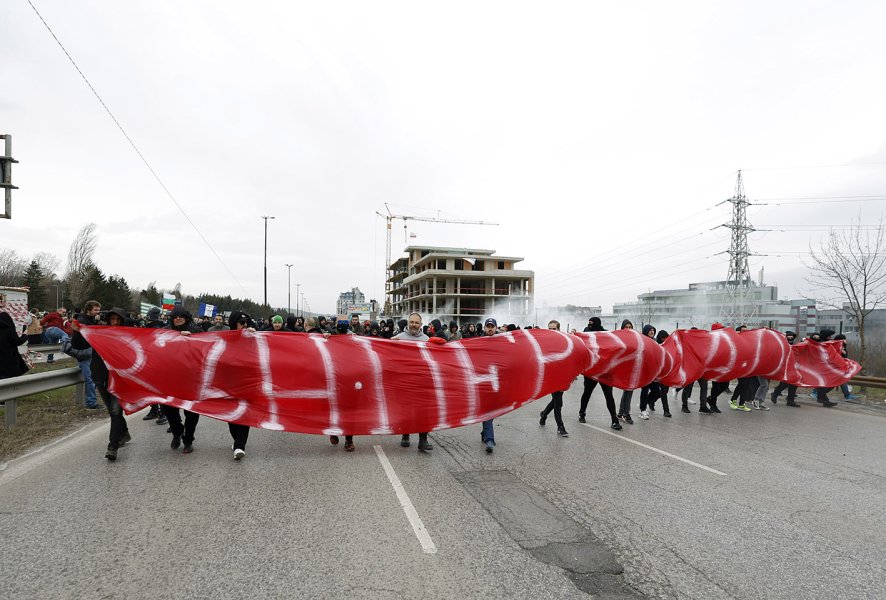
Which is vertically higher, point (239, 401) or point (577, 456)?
point (239, 401)

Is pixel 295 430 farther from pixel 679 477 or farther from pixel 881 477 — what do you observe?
pixel 881 477

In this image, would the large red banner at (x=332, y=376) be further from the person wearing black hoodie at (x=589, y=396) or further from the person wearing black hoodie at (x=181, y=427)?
the person wearing black hoodie at (x=589, y=396)

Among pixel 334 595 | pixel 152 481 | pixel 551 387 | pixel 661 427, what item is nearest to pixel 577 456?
pixel 551 387

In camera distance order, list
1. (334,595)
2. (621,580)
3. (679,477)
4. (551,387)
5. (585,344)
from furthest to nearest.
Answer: (585,344) → (551,387) → (679,477) → (621,580) → (334,595)

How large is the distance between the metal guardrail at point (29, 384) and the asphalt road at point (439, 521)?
3.47 feet

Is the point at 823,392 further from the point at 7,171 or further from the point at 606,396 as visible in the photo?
the point at 7,171

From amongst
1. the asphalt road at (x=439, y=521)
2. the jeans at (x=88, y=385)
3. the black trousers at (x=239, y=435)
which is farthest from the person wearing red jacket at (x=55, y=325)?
the black trousers at (x=239, y=435)

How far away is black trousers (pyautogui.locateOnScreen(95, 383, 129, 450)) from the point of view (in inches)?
226

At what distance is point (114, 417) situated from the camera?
19.5ft

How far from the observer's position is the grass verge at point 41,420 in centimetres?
623

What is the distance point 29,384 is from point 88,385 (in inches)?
79.3

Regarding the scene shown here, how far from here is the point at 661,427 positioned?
8.60m

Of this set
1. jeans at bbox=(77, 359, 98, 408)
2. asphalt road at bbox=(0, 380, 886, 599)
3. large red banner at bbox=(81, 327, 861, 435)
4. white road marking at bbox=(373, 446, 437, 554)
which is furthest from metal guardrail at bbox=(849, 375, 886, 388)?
jeans at bbox=(77, 359, 98, 408)

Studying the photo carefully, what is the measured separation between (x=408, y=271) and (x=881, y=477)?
295 feet
